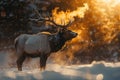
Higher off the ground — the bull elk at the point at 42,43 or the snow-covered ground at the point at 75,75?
the bull elk at the point at 42,43

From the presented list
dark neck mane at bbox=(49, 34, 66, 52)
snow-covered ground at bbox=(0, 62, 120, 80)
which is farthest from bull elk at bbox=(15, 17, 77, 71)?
snow-covered ground at bbox=(0, 62, 120, 80)

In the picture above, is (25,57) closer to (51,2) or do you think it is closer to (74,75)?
(74,75)

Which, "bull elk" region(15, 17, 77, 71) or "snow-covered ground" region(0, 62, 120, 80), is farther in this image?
"bull elk" region(15, 17, 77, 71)

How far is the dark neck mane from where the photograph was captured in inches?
604

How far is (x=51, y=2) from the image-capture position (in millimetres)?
28969

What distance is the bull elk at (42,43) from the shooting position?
15198 millimetres

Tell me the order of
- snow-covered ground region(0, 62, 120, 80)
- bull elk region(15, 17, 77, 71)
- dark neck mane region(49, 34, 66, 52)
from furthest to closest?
dark neck mane region(49, 34, 66, 52), bull elk region(15, 17, 77, 71), snow-covered ground region(0, 62, 120, 80)

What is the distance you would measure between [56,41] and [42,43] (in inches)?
16.6

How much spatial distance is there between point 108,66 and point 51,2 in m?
17.2

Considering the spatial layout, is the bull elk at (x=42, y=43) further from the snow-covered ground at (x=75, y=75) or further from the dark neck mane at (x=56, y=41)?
the snow-covered ground at (x=75, y=75)

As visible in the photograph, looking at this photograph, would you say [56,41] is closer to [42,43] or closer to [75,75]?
[42,43]

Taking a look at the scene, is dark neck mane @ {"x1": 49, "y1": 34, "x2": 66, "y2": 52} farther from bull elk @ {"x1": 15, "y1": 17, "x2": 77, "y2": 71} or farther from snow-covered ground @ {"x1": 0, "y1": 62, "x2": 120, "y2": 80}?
snow-covered ground @ {"x1": 0, "y1": 62, "x2": 120, "y2": 80}

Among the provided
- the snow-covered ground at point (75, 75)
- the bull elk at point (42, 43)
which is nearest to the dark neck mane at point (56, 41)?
the bull elk at point (42, 43)

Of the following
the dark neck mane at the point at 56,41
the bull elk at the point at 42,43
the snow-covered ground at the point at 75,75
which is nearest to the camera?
the snow-covered ground at the point at 75,75
